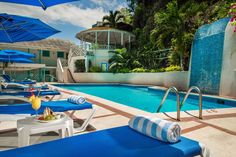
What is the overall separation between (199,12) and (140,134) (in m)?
16.7

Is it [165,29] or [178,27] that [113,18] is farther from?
[178,27]

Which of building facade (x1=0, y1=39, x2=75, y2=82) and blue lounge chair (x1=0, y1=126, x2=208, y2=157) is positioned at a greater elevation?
building facade (x1=0, y1=39, x2=75, y2=82)

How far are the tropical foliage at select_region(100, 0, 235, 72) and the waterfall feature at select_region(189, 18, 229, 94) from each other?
1549mm

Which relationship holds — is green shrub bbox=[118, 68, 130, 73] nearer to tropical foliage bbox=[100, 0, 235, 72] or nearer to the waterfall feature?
tropical foliage bbox=[100, 0, 235, 72]

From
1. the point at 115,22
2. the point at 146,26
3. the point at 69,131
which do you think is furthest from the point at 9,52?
the point at 115,22

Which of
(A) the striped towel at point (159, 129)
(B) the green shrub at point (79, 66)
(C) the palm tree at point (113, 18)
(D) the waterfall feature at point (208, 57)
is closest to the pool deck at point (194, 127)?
(A) the striped towel at point (159, 129)

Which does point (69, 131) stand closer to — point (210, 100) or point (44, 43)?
point (210, 100)

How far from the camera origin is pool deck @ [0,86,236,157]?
3652 mm

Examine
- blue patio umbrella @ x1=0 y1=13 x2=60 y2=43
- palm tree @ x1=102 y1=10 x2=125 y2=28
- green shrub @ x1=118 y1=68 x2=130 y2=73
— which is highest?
palm tree @ x1=102 y1=10 x2=125 y2=28

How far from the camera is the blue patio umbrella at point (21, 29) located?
17.2 feet

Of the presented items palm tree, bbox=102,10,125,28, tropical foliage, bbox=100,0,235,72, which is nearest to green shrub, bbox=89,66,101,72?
tropical foliage, bbox=100,0,235,72

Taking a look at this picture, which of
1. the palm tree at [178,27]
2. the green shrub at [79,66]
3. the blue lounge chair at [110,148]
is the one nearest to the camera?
the blue lounge chair at [110,148]

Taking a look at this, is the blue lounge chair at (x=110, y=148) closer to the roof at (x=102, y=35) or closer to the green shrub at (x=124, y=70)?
the green shrub at (x=124, y=70)

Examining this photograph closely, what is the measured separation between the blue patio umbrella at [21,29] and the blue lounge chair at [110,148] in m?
4.14
